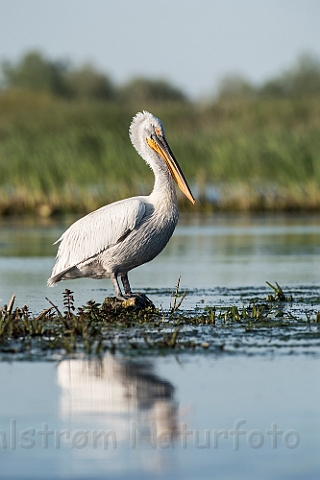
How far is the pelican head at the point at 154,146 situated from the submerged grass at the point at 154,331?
1.13m

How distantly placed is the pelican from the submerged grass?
1.17ft

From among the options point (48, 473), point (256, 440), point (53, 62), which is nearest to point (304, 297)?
point (256, 440)

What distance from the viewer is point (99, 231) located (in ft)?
23.7

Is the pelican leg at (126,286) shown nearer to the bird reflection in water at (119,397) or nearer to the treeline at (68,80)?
the bird reflection in water at (119,397)

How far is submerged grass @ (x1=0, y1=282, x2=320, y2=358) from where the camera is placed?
5.51 metres

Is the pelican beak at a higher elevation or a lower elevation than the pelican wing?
higher

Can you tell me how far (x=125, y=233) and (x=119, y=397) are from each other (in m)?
2.69

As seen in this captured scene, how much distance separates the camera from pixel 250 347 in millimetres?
5547

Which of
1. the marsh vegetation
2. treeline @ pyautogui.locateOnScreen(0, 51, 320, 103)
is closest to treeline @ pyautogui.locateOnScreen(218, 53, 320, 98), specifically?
treeline @ pyautogui.locateOnScreen(0, 51, 320, 103)

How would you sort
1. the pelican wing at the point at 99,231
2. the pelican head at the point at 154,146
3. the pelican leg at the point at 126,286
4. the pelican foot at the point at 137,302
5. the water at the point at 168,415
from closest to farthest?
the water at the point at 168,415
the pelican foot at the point at 137,302
the pelican wing at the point at 99,231
the pelican leg at the point at 126,286
the pelican head at the point at 154,146

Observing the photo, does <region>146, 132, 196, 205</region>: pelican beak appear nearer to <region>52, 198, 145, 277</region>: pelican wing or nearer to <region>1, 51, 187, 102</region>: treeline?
<region>52, 198, 145, 277</region>: pelican wing

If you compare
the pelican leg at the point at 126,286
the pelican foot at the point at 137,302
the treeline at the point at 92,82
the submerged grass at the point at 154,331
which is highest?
the treeline at the point at 92,82

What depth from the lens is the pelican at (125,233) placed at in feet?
23.1

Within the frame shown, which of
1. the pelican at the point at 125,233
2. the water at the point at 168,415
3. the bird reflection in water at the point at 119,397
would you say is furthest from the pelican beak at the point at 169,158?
the bird reflection in water at the point at 119,397
